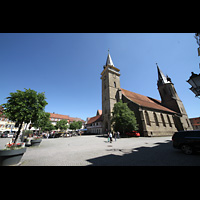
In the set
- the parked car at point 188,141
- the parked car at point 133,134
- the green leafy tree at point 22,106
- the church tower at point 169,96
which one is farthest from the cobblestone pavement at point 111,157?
the church tower at point 169,96

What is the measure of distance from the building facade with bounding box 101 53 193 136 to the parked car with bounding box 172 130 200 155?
14.4 meters

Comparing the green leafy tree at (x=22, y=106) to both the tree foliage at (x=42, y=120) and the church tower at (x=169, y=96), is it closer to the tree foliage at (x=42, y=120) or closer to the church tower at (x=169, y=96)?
the tree foliage at (x=42, y=120)

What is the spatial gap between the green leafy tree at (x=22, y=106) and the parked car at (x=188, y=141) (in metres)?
11.8

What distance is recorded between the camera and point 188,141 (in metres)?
6.01

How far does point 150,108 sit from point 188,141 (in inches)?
778

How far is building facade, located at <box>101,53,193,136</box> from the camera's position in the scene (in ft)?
71.9

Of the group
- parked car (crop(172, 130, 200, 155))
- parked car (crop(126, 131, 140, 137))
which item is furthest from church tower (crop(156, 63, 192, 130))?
parked car (crop(172, 130, 200, 155))

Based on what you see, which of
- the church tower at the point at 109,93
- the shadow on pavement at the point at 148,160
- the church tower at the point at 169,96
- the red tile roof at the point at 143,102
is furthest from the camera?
the church tower at the point at 169,96

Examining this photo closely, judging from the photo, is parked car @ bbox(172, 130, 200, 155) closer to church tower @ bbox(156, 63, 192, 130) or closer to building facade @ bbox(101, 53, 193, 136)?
building facade @ bbox(101, 53, 193, 136)

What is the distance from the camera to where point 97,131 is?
34.1m

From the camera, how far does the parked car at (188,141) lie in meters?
5.73
